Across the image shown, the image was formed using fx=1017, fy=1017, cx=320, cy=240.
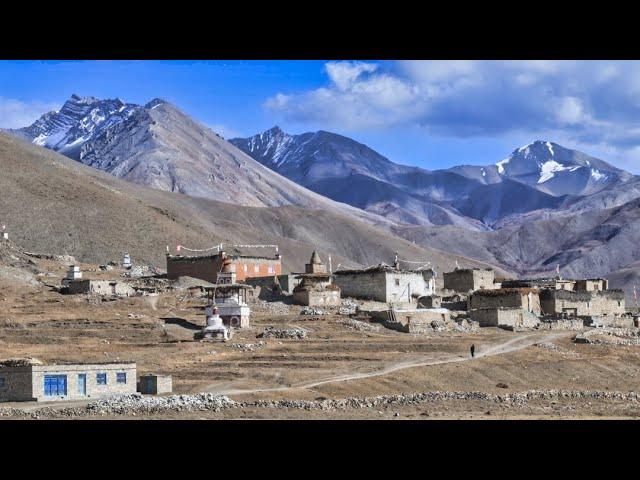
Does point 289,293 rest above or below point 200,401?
above

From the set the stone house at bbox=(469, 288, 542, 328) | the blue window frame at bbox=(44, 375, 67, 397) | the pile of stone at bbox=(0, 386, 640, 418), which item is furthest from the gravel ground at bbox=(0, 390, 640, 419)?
the stone house at bbox=(469, 288, 542, 328)

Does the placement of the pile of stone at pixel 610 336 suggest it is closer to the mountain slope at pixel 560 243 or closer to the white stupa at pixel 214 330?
the white stupa at pixel 214 330

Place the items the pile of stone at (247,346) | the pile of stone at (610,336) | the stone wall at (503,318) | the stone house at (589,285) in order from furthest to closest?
the stone house at (589,285)
the stone wall at (503,318)
the pile of stone at (610,336)
the pile of stone at (247,346)

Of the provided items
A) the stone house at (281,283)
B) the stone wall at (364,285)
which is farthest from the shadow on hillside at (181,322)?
the stone wall at (364,285)

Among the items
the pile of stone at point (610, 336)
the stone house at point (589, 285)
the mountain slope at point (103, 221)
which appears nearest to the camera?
the pile of stone at point (610, 336)

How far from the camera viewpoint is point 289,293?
171ft

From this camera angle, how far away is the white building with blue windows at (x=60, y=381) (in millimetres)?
30531

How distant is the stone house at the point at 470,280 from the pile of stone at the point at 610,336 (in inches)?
395

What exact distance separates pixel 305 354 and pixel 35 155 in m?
91.8

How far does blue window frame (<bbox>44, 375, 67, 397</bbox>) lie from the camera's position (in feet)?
101

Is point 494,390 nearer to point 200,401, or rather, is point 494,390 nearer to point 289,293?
point 200,401

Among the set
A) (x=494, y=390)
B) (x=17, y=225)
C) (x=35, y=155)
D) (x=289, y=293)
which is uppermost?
(x=35, y=155)

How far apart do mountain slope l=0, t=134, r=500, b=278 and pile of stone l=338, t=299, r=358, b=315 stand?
40.4 m
